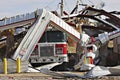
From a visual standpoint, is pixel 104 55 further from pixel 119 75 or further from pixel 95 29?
pixel 119 75

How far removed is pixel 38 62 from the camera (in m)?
28.5

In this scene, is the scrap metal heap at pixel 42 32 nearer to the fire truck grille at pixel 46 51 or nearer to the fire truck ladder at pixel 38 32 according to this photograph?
the fire truck ladder at pixel 38 32

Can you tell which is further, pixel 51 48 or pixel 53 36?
pixel 53 36

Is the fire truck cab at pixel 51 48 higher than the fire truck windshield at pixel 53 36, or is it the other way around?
the fire truck windshield at pixel 53 36

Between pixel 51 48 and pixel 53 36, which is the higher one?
pixel 53 36

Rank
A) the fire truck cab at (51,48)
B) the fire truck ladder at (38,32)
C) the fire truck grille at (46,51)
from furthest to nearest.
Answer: the fire truck grille at (46,51)
the fire truck cab at (51,48)
the fire truck ladder at (38,32)

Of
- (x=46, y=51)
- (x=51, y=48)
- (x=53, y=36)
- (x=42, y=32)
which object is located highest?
(x=42, y=32)

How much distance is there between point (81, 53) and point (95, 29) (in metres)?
6.73

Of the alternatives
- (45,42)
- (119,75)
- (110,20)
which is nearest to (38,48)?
(45,42)

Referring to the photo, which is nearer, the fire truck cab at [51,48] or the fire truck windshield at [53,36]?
the fire truck cab at [51,48]

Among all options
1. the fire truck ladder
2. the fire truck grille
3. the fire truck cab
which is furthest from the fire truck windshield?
the fire truck grille

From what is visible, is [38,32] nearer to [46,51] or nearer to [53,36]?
[53,36]

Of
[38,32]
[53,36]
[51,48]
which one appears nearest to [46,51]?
[51,48]

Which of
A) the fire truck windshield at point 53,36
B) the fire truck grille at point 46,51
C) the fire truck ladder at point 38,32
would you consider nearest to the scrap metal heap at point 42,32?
the fire truck ladder at point 38,32
